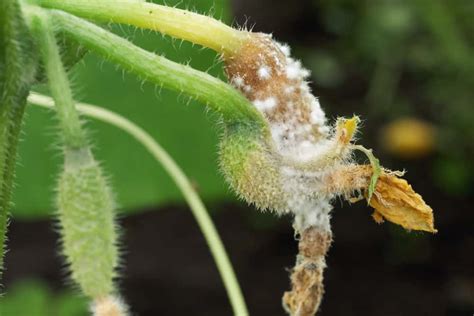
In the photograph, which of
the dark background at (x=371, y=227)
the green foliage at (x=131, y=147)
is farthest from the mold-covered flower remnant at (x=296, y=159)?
the dark background at (x=371, y=227)

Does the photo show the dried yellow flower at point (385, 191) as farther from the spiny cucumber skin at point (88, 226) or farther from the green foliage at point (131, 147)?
the green foliage at point (131, 147)

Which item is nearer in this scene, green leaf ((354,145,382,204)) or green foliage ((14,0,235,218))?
green leaf ((354,145,382,204))

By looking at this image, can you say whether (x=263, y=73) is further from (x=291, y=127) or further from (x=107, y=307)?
(x=107, y=307)

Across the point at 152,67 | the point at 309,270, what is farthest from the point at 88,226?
the point at 309,270

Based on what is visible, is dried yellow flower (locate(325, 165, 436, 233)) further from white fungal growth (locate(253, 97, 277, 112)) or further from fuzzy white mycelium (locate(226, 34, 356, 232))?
white fungal growth (locate(253, 97, 277, 112))

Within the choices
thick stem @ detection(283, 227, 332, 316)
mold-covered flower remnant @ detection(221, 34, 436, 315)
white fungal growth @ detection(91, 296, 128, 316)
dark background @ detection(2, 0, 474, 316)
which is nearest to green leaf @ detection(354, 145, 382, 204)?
mold-covered flower remnant @ detection(221, 34, 436, 315)

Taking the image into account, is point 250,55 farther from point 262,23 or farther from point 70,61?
point 262,23
